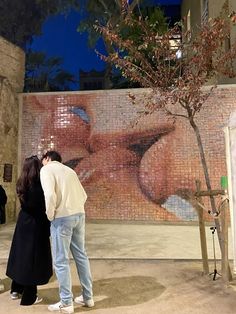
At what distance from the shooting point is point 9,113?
28.6 feet

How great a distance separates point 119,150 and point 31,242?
5.79 m

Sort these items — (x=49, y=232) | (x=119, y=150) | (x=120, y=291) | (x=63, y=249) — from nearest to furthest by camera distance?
(x=63, y=249) → (x=49, y=232) → (x=120, y=291) → (x=119, y=150)

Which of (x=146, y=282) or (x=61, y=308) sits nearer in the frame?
(x=61, y=308)

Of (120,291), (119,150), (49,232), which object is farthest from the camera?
(119,150)

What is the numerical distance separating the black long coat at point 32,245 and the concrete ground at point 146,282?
290 millimetres

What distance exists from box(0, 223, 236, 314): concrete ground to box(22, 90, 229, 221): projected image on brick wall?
2116 mm

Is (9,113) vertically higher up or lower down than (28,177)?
higher up

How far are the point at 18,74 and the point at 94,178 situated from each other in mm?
3553

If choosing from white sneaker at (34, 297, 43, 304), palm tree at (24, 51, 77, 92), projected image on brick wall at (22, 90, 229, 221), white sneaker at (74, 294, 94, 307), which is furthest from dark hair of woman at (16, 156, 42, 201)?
palm tree at (24, 51, 77, 92)

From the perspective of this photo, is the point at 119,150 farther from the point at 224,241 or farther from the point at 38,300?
the point at 38,300

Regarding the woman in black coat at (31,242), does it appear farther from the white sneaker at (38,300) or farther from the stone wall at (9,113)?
the stone wall at (9,113)

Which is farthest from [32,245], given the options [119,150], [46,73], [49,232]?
[46,73]

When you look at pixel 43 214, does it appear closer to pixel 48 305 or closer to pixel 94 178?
pixel 48 305

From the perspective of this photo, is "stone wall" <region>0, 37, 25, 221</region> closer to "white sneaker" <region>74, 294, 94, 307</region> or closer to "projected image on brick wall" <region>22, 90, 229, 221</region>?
"projected image on brick wall" <region>22, 90, 229, 221</region>
